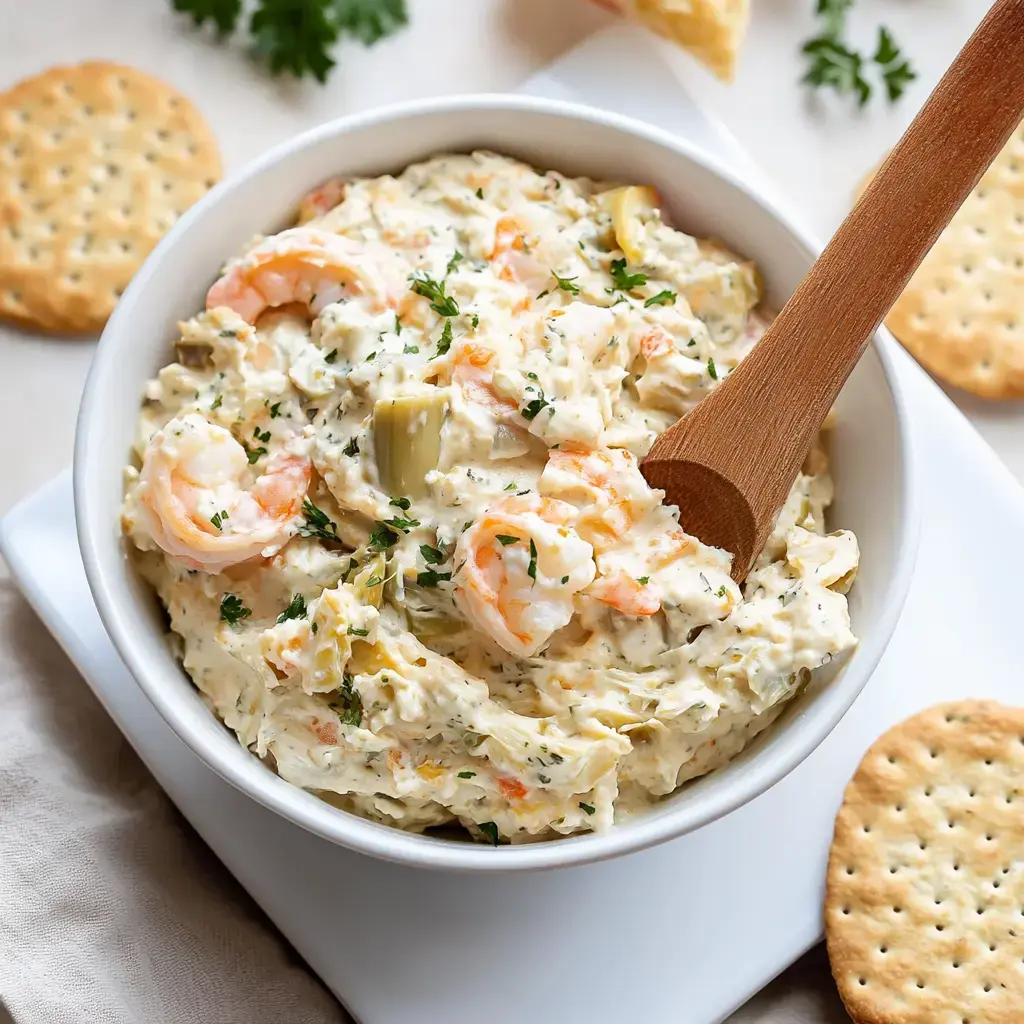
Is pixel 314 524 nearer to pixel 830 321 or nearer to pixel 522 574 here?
pixel 522 574

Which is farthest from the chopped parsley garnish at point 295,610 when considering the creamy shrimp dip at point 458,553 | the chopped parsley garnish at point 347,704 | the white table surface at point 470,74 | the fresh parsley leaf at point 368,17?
the fresh parsley leaf at point 368,17

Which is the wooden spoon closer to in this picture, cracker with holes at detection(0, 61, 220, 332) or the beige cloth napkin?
the beige cloth napkin

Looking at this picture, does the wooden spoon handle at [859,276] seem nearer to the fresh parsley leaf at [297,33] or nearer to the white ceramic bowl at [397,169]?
the white ceramic bowl at [397,169]

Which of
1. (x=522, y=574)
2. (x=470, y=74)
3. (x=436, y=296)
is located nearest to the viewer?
(x=522, y=574)

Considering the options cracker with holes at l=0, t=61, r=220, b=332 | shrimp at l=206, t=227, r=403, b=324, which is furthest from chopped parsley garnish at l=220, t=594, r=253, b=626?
cracker with holes at l=0, t=61, r=220, b=332

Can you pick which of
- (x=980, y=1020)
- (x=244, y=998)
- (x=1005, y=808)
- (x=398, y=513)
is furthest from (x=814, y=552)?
(x=244, y=998)

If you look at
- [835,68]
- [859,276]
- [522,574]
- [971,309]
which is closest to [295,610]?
[522,574]
